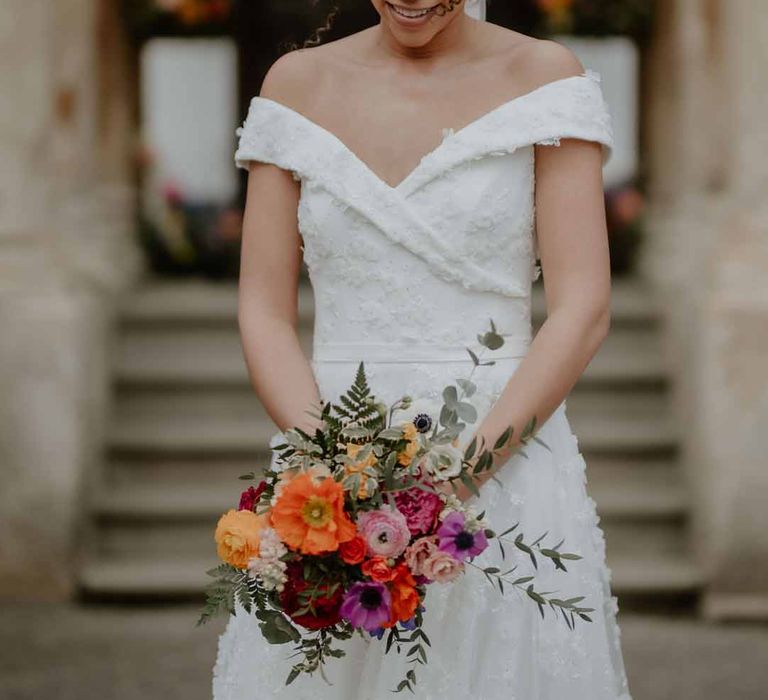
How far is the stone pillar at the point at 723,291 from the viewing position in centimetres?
625

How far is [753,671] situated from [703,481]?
42.9 inches

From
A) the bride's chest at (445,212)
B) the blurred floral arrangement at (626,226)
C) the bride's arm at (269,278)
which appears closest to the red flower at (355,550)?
the bride's arm at (269,278)

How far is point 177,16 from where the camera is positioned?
27.7ft

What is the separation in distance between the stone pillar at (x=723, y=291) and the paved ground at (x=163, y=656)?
0.36 meters

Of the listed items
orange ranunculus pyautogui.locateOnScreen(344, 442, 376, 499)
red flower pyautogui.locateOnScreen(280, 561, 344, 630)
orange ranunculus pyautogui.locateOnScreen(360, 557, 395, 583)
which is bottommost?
red flower pyautogui.locateOnScreen(280, 561, 344, 630)

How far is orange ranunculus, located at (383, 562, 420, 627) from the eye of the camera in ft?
7.41

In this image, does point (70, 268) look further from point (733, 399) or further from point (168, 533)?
point (733, 399)

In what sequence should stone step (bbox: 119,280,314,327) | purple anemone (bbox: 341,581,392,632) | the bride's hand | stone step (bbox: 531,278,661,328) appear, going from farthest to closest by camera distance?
stone step (bbox: 119,280,314,327) → stone step (bbox: 531,278,661,328) → the bride's hand → purple anemone (bbox: 341,581,392,632)

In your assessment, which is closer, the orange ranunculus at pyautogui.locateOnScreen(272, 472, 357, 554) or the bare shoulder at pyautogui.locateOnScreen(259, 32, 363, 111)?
the orange ranunculus at pyautogui.locateOnScreen(272, 472, 357, 554)

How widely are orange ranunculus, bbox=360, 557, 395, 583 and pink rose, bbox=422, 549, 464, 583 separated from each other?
5 cm

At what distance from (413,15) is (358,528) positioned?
0.85 meters

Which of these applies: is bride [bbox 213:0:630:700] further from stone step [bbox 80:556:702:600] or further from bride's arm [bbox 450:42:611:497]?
stone step [bbox 80:556:702:600]

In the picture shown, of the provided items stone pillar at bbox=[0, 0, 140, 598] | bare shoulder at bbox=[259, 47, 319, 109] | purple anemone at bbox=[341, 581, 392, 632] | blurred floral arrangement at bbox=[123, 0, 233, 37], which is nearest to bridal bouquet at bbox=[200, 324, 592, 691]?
purple anemone at bbox=[341, 581, 392, 632]

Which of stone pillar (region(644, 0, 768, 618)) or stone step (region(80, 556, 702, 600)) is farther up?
stone pillar (region(644, 0, 768, 618))
